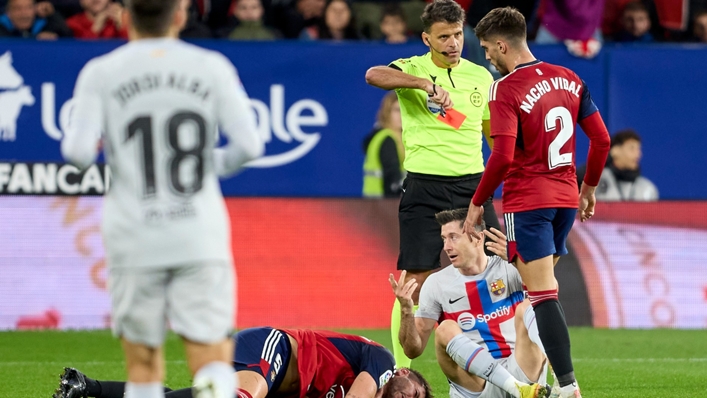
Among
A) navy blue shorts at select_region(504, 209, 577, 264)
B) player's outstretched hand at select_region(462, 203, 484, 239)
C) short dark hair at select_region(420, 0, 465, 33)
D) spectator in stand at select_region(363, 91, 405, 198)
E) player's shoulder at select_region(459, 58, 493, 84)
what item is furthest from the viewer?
spectator in stand at select_region(363, 91, 405, 198)

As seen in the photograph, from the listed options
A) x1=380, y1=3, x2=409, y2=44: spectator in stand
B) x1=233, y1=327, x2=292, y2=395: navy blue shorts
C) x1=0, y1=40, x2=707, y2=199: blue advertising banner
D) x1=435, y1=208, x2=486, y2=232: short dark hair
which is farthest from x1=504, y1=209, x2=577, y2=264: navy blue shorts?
x1=380, y1=3, x2=409, y2=44: spectator in stand

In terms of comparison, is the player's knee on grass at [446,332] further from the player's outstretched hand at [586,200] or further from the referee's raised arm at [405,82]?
the referee's raised arm at [405,82]

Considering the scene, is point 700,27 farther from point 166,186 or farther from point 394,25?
point 166,186

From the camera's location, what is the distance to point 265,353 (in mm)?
5898

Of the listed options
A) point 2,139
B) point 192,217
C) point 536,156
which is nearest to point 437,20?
point 536,156

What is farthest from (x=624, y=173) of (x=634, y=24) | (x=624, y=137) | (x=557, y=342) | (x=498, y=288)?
(x=557, y=342)

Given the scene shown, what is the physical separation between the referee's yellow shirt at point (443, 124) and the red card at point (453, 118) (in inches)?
0.5

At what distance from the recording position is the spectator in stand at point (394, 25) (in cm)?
1253

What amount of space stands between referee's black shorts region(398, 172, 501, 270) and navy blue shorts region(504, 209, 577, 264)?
98 centimetres

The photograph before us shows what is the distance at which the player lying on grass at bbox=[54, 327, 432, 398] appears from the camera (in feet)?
19.3

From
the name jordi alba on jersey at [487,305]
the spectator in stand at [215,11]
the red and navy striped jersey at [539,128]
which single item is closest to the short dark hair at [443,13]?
the red and navy striped jersey at [539,128]

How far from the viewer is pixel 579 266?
10055mm

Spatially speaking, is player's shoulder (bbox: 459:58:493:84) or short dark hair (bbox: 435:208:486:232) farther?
player's shoulder (bbox: 459:58:493:84)

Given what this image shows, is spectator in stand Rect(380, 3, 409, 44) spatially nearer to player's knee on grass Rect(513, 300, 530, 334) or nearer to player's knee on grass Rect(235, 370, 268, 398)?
player's knee on grass Rect(513, 300, 530, 334)
